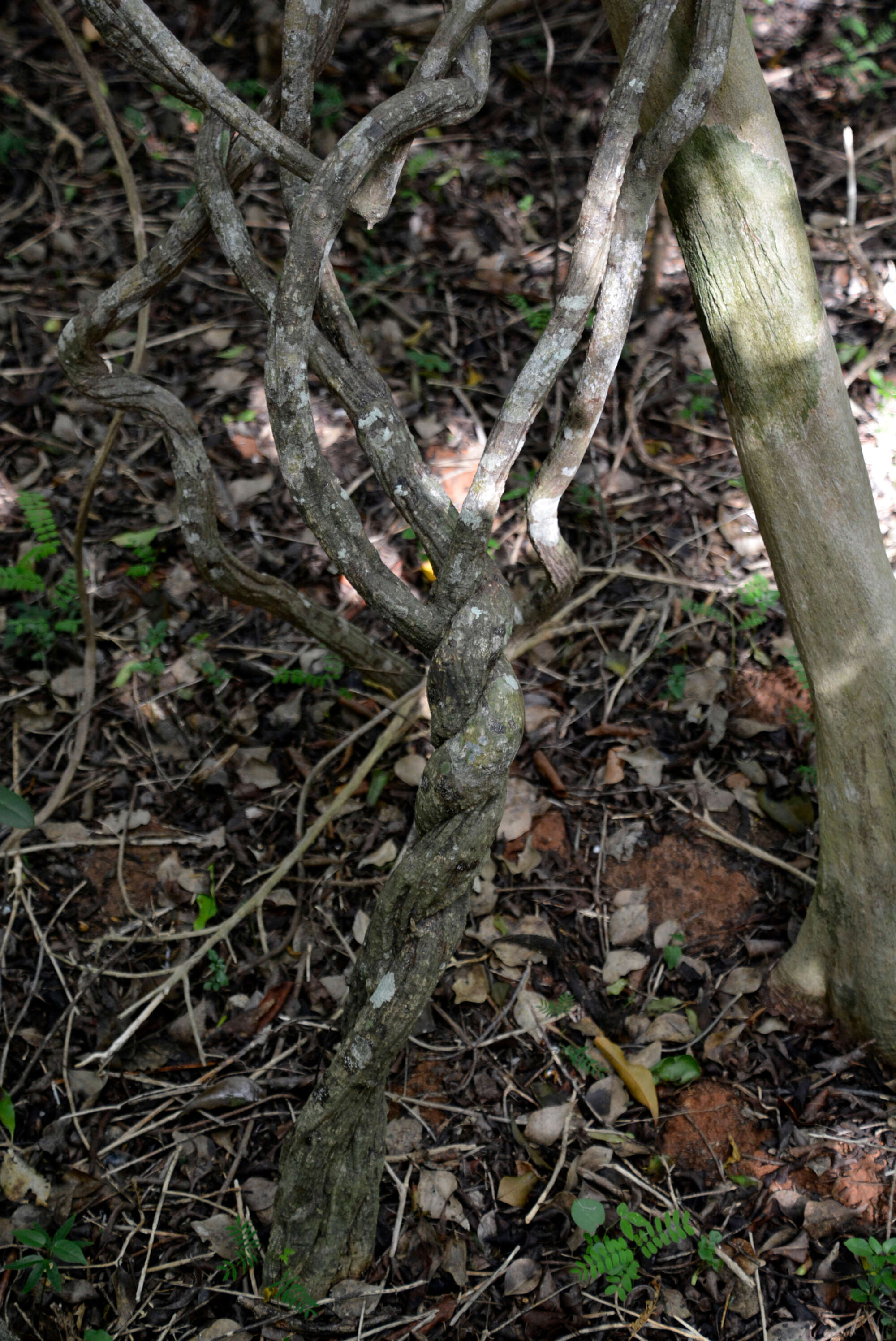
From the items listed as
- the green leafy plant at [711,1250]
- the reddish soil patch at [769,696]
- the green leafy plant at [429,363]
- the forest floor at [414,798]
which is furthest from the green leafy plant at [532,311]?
the green leafy plant at [711,1250]

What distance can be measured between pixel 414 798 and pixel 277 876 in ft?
1.54

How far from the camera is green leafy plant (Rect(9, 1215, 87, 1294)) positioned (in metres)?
1.91

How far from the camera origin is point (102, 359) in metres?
2.15

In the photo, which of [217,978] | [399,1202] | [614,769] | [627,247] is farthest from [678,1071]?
[627,247]

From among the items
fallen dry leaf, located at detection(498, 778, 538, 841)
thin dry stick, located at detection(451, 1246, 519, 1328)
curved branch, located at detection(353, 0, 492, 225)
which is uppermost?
curved branch, located at detection(353, 0, 492, 225)

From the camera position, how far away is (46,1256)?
194 cm

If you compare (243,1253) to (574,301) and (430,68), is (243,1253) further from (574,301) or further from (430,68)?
(430,68)

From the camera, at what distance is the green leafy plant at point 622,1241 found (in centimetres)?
194

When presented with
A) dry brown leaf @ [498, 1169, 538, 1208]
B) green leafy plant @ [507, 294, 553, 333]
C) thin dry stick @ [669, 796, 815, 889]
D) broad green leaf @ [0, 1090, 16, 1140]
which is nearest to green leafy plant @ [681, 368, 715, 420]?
green leafy plant @ [507, 294, 553, 333]

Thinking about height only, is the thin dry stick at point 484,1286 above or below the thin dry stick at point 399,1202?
above

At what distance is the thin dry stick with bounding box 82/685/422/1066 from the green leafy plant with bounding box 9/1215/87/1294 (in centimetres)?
46

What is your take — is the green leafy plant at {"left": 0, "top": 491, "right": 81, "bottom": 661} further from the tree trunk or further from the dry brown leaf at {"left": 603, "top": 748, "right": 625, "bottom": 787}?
the tree trunk

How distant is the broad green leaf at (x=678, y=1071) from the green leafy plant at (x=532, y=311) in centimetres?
247

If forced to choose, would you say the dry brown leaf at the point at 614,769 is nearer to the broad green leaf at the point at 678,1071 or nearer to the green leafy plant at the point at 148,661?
the broad green leaf at the point at 678,1071
